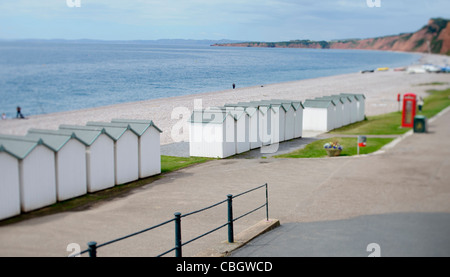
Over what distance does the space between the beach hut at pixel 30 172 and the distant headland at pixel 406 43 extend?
5.43 metres

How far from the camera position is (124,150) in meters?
16.8

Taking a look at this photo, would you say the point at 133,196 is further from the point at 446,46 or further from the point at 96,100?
the point at 446,46

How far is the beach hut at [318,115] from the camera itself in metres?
30.7

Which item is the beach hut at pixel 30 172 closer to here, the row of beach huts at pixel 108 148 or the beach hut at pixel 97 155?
the row of beach huts at pixel 108 148

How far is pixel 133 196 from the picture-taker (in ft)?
48.3

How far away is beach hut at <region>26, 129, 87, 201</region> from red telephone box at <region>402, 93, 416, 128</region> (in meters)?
20.9

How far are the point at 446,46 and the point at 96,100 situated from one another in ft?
64.4

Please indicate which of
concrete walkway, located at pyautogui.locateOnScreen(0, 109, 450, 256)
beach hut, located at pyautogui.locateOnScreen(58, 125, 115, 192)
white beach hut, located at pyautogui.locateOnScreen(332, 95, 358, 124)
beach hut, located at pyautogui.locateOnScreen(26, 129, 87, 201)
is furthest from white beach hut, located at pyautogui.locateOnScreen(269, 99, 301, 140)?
beach hut, located at pyautogui.locateOnScreen(26, 129, 87, 201)

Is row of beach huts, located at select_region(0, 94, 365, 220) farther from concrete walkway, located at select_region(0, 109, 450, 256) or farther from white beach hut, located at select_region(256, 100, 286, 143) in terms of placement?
concrete walkway, located at select_region(0, 109, 450, 256)

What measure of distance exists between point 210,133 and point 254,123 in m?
3.00

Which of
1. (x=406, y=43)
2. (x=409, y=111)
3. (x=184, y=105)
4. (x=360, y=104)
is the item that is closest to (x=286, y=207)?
(x=184, y=105)

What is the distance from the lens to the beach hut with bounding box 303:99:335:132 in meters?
30.7

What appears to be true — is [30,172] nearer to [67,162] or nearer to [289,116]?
[67,162]
